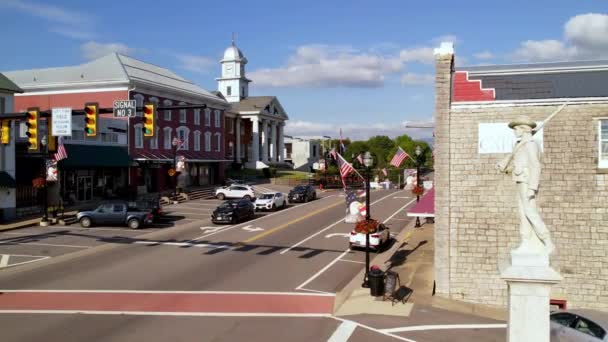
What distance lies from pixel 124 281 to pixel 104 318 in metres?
4.61

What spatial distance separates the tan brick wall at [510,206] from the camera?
54.7ft

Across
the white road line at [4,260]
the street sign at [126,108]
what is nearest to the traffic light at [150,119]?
the street sign at [126,108]

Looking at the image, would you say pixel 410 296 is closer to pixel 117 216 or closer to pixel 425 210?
pixel 425 210

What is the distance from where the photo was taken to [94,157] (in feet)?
139

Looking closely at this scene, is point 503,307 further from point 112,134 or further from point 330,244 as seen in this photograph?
point 112,134

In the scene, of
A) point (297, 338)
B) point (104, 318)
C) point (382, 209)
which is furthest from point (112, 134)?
point (297, 338)

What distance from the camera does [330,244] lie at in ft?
92.4

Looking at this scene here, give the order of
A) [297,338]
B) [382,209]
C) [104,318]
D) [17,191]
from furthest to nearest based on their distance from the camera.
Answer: [382,209] → [17,191] → [104,318] → [297,338]

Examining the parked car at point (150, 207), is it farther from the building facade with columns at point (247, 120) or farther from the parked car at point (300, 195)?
the building facade with columns at point (247, 120)

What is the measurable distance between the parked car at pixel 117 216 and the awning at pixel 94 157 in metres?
7.12

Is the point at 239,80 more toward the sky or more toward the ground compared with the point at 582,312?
more toward the sky

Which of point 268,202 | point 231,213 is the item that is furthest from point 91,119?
point 268,202

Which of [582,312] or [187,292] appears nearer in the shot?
[582,312]

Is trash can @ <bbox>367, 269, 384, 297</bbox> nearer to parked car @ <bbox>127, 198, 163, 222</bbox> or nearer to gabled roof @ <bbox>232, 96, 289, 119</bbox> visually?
parked car @ <bbox>127, 198, 163, 222</bbox>
